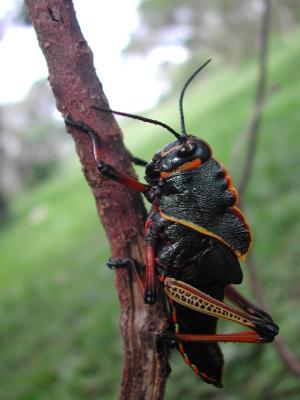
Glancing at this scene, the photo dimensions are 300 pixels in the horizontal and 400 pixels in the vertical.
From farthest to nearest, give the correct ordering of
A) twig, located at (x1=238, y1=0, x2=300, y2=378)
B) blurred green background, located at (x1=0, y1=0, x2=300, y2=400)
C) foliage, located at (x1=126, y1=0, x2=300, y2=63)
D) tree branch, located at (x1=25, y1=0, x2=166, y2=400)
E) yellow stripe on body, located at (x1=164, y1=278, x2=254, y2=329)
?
foliage, located at (x1=126, y1=0, x2=300, y2=63) → blurred green background, located at (x1=0, y1=0, x2=300, y2=400) → twig, located at (x1=238, y1=0, x2=300, y2=378) → yellow stripe on body, located at (x1=164, y1=278, x2=254, y2=329) → tree branch, located at (x1=25, y1=0, x2=166, y2=400)

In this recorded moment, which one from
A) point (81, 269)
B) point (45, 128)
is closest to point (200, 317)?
point (81, 269)

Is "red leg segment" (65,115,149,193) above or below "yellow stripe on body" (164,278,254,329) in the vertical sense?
above

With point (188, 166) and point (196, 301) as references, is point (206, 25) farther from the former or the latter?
point (196, 301)

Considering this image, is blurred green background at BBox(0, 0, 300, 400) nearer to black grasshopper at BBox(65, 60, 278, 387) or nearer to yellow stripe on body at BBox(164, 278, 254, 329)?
black grasshopper at BBox(65, 60, 278, 387)

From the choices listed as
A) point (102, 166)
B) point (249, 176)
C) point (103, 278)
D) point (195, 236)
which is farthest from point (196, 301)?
point (103, 278)

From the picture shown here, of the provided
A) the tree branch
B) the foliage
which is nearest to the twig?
the tree branch

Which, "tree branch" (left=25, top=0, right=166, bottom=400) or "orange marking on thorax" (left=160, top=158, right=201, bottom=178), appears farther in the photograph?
"orange marking on thorax" (left=160, top=158, right=201, bottom=178)

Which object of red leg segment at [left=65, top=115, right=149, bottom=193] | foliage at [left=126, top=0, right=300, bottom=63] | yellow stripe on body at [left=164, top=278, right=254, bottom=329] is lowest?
yellow stripe on body at [left=164, top=278, right=254, bottom=329]

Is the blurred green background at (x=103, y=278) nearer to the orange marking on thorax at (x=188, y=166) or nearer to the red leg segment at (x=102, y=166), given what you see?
the orange marking on thorax at (x=188, y=166)

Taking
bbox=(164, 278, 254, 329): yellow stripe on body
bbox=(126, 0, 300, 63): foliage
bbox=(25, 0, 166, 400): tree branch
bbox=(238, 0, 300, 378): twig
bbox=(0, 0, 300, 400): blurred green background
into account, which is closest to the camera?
bbox=(25, 0, 166, 400): tree branch

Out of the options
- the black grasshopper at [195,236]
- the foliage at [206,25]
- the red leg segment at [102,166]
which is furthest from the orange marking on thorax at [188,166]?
the foliage at [206,25]
